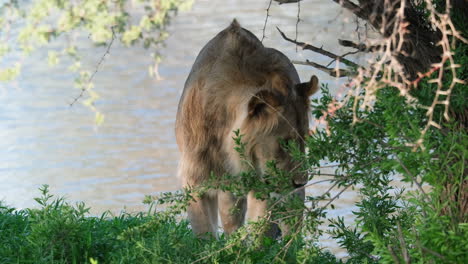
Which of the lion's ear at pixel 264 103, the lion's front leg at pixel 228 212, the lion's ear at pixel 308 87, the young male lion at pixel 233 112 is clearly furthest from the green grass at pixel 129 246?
the lion's ear at pixel 308 87

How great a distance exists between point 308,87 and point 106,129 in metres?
6.43

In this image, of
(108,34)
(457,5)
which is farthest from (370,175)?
(108,34)

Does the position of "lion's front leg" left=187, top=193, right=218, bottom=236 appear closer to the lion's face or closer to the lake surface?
the lion's face

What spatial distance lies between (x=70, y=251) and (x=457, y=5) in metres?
2.36

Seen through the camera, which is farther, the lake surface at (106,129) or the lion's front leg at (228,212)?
the lake surface at (106,129)

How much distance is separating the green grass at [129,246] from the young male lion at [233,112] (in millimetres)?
463

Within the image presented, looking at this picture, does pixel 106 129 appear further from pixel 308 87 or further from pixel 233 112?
pixel 308 87

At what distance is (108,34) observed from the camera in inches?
137

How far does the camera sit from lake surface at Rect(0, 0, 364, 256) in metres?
8.73

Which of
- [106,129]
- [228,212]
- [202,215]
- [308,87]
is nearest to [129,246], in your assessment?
[202,215]

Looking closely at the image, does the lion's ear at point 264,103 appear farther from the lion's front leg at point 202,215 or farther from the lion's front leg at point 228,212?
the lion's front leg at point 228,212

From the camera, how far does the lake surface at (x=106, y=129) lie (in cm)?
873

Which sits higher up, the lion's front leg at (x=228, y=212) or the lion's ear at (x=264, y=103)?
the lion's ear at (x=264, y=103)

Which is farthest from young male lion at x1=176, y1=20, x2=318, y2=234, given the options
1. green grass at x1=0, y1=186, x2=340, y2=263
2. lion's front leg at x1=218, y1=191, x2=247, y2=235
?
green grass at x1=0, y1=186, x2=340, y2=263
